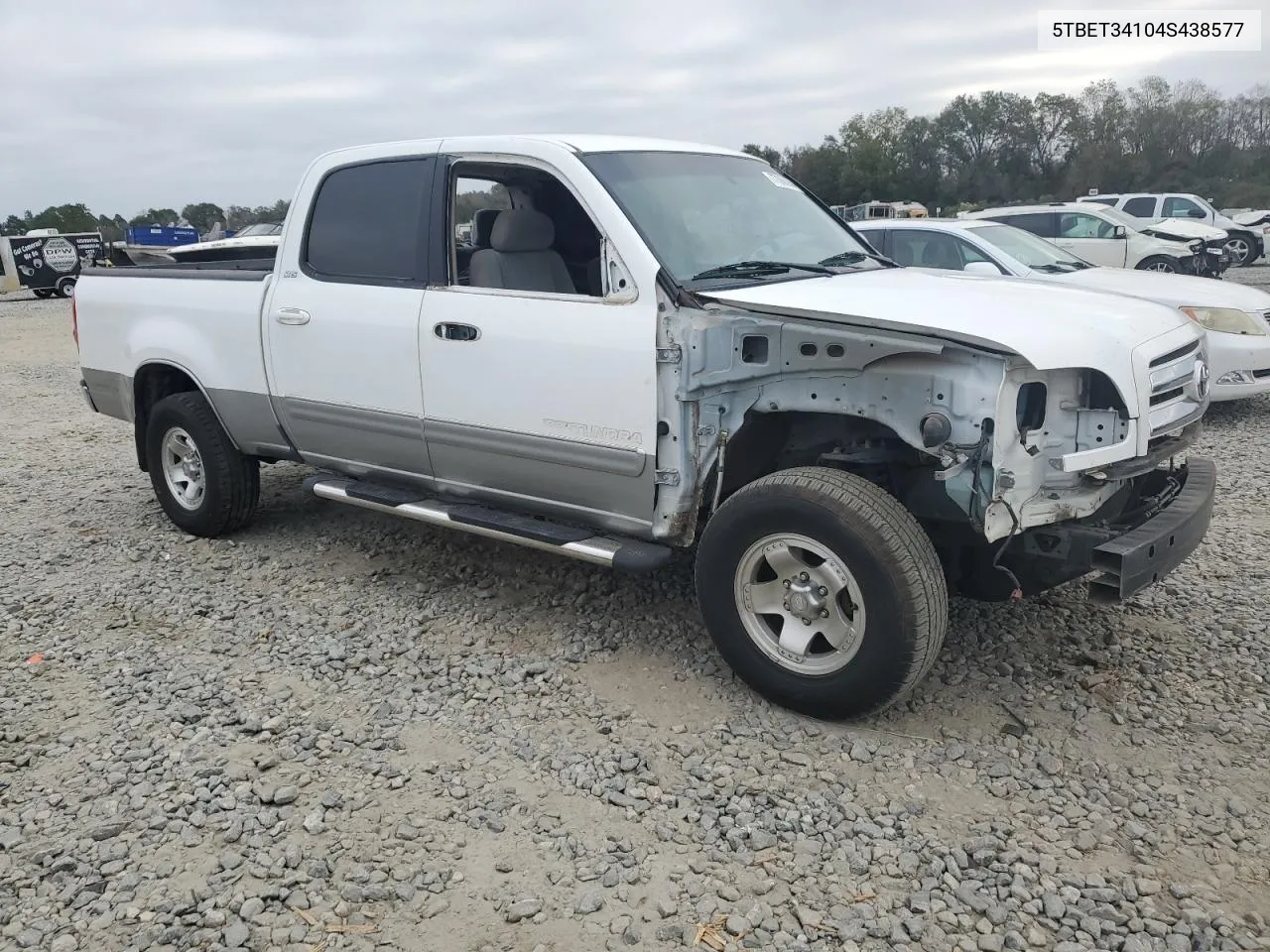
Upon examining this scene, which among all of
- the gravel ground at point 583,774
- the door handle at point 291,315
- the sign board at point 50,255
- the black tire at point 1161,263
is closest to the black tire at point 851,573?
the gravel ground at point 583,774

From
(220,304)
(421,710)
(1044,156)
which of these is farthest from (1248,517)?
(1044,156)

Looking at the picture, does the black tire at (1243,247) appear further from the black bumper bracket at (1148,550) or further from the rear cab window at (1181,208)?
the black bumper bracket at (1148,550)

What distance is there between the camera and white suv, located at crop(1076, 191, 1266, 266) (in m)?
22.1

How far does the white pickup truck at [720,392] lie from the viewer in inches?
130

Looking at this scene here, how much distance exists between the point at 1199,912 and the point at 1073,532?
3.96 ft

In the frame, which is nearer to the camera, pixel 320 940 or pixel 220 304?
pixel 320 940

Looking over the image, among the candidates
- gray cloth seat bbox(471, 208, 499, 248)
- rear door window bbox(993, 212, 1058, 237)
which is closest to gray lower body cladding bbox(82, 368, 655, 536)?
gray cloth seat bbox(471, 208, 499, 248)

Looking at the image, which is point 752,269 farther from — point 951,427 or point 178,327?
point 178,327

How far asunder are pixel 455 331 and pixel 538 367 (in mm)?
479

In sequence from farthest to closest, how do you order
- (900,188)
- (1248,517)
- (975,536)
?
(900,188) → (1248,517) → (975,536)

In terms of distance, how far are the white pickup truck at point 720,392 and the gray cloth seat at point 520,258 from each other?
2 cm

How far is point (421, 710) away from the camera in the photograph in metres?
3.78

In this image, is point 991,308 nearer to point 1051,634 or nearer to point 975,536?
point 975,536

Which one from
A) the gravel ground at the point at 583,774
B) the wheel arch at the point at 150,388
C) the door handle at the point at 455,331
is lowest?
the gravel ground at the point at 583,774
